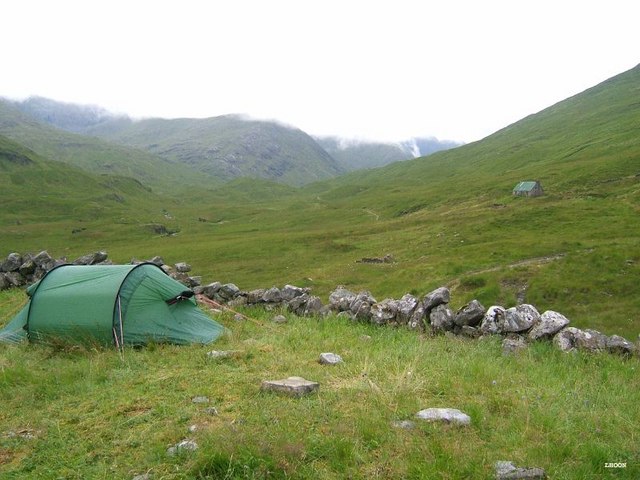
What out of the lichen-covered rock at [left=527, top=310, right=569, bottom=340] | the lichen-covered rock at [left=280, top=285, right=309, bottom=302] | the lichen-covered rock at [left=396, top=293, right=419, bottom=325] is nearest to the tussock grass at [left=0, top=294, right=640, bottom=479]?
the lichen-covered rock at [left=527, top=310, right=569, bottom=340]

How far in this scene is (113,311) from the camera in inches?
509

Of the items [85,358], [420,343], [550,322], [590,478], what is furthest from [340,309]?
[590,478]

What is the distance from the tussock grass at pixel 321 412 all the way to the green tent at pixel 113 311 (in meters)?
0.91

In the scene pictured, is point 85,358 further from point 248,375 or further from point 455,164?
point 455,164

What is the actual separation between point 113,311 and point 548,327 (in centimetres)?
1195

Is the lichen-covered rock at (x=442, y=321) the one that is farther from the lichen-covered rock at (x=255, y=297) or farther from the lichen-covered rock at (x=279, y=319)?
the lichen-covered rock at (x=255, y=297)

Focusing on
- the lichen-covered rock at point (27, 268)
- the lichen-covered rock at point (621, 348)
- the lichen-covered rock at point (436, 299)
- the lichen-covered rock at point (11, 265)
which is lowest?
the lichen-covered rock at point (621, 348)

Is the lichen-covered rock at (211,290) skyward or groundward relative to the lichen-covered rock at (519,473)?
skyward

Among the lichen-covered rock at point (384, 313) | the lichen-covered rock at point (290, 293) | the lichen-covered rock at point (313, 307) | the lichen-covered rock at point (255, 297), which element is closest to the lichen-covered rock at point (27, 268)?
the lichen-covered rock at point (255, 297)

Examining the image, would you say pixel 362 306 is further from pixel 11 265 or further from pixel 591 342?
pixel 11 265

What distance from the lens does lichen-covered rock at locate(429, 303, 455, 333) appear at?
13.8m

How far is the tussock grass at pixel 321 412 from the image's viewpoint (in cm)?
595

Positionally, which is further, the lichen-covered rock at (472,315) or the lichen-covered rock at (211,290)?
the lichen-covered rock at (211,290)

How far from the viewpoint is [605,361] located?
1070 centimetres
